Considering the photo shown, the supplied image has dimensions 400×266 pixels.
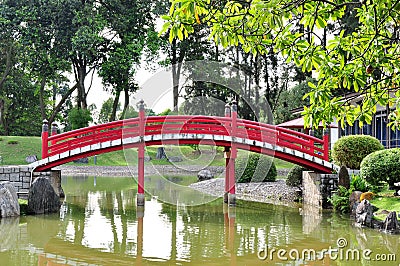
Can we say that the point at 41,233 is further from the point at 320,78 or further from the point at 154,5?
the point at 154,5

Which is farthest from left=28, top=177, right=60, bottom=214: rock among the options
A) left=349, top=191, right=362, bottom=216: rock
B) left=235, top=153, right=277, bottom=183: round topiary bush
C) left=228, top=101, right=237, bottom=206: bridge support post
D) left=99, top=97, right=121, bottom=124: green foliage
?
left=99, top=97, right=121, bottom=124: green foliage

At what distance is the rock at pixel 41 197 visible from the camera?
13.2 metres

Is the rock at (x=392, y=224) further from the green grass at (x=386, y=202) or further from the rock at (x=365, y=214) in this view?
the green grass at (x=386, y=202)

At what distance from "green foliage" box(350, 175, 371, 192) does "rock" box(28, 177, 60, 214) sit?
8275mm

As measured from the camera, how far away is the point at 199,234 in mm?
11133

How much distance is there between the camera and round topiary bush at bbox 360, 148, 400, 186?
13.5 m

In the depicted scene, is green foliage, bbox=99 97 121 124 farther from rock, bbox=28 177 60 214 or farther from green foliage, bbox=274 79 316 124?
rock, bbox=28 177 60 214

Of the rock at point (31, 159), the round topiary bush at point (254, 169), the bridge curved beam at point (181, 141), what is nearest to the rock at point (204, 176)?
the round topiary bush at point (254, 169)

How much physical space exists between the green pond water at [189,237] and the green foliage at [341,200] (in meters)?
0.54

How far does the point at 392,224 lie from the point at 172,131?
6723 mm

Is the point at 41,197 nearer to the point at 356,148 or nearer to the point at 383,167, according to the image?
the point at 383,167

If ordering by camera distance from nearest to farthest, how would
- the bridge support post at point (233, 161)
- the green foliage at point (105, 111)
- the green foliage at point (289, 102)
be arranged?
the bridge support post at point (233, 161), the green foliage at point (289, 102), the green foliage at point (105, 111)

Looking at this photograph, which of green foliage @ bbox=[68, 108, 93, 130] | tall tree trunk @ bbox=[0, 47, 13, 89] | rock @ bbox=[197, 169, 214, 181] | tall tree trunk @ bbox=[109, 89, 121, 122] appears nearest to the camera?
rock @ bbox=[197, 169, 214, 181]

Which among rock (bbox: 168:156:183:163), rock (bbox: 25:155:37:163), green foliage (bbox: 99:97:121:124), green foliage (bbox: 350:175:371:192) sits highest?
green foliage (bbox: 99:97:121:124)
